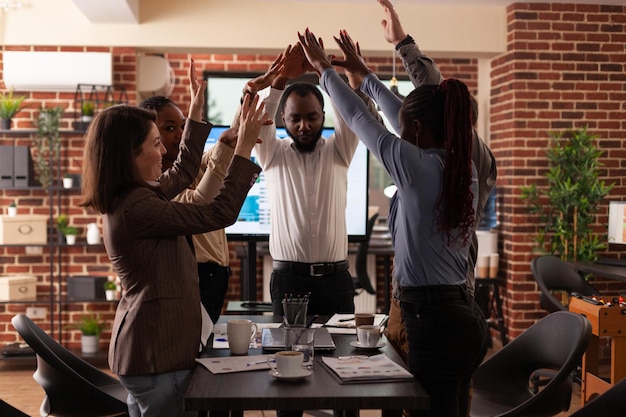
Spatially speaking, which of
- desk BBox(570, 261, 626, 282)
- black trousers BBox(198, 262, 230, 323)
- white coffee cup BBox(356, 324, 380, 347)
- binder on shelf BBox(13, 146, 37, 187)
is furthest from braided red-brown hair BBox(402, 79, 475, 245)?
binder on shelf BBox(13, 146, 37, 187)

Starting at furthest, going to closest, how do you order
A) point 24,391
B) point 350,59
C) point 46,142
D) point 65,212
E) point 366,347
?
point 65,212 < point 46,142 < point 24,391 < point 350,59 < point 366,347

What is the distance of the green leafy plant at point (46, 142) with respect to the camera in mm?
5730

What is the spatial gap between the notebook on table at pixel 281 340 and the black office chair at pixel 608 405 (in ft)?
2.58

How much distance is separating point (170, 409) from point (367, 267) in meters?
5.20

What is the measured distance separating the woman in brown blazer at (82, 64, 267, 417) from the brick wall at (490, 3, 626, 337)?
176 inches

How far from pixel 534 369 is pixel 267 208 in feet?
6.84

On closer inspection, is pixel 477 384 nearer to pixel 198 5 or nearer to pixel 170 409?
pixel 170 409

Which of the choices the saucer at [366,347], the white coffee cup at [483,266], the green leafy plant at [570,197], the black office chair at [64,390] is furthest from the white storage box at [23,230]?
the saucer at [366,347]

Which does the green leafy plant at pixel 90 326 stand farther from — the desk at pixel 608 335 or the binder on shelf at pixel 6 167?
the desk at pixel 608 335

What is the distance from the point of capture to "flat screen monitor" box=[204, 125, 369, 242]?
4570mm

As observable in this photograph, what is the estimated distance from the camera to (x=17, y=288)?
573 centimetres

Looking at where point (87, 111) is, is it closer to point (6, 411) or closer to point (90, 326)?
point (90, 326)

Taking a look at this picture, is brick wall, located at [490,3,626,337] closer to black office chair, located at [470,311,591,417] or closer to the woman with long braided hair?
black office chair, located at [470,311,591,417]

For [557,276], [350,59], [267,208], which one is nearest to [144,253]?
[350,59]
